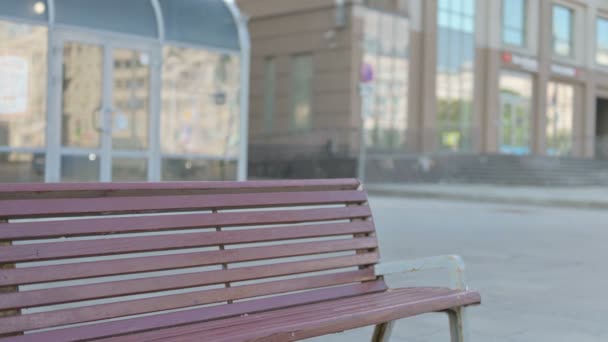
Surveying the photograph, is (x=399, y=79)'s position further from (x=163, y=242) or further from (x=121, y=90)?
(x=163, y=242)

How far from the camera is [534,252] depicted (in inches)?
348

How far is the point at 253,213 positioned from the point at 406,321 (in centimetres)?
193

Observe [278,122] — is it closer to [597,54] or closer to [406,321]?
[597,54]

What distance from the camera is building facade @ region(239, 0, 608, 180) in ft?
92.8

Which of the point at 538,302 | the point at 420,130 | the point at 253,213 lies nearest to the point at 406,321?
the point at 538,302

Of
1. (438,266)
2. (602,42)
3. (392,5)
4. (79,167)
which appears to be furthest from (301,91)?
(438,266)

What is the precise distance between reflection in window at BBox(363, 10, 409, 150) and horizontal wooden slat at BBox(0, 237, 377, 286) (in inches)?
968

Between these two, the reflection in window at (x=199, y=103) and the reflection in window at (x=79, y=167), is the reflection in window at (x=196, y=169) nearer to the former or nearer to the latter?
the reflection in window at (x=199, y=103)

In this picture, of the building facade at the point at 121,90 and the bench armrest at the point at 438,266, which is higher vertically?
the building facade at the point at 121,90

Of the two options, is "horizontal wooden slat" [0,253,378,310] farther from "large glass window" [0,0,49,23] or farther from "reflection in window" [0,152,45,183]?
"large glass window" [0,0,49,23]

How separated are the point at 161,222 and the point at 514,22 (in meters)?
34.5

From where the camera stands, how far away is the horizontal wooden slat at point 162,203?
111 inches

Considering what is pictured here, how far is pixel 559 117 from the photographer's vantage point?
126 ft

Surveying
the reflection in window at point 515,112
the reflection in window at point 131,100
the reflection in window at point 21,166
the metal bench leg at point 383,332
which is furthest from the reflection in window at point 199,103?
the reflection in window at point 515,112
